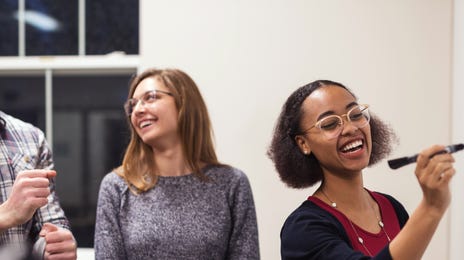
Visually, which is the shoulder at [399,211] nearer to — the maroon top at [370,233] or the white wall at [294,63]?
the maroon top at [370,233]

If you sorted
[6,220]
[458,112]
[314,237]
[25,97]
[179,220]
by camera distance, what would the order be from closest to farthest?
[314,237], [6,220], [179,220], [458,112], [25,97]

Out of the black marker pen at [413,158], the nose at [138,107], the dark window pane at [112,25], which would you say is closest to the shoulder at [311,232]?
the black marker pen at [413,158]

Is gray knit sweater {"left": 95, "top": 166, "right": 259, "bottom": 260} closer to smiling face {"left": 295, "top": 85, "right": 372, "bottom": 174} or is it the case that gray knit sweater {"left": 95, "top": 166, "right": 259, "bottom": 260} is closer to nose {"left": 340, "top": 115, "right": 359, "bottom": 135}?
smiling face {"left": 295, "top": 85, "right": 372, "bottom": 174}

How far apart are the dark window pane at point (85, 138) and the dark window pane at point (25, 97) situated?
0.22 ft

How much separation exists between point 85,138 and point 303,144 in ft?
4.79

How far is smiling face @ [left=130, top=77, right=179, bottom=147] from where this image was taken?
1768 millimetres

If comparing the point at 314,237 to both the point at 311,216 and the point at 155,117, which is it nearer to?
the point at 311,216

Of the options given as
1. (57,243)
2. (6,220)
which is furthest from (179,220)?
(6,220)

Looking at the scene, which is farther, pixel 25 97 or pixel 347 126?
pixel 25 97

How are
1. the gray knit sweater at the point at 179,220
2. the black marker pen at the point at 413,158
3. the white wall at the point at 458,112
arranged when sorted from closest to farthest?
the black marker pen at the point at 413,158 → the gray knit sweater at the point at 179,220 → the white wall at the point at 458,112

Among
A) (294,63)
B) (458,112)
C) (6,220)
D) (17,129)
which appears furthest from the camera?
(294,63)

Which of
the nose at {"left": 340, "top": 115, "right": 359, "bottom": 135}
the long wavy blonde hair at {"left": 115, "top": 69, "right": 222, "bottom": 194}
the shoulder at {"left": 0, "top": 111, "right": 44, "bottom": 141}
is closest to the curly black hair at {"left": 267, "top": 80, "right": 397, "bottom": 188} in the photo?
the nose at {"left": 340, "top": 115, "right": 359, "bottom": 135}

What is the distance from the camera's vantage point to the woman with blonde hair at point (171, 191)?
1.69 m

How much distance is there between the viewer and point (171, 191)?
5.79 ft
